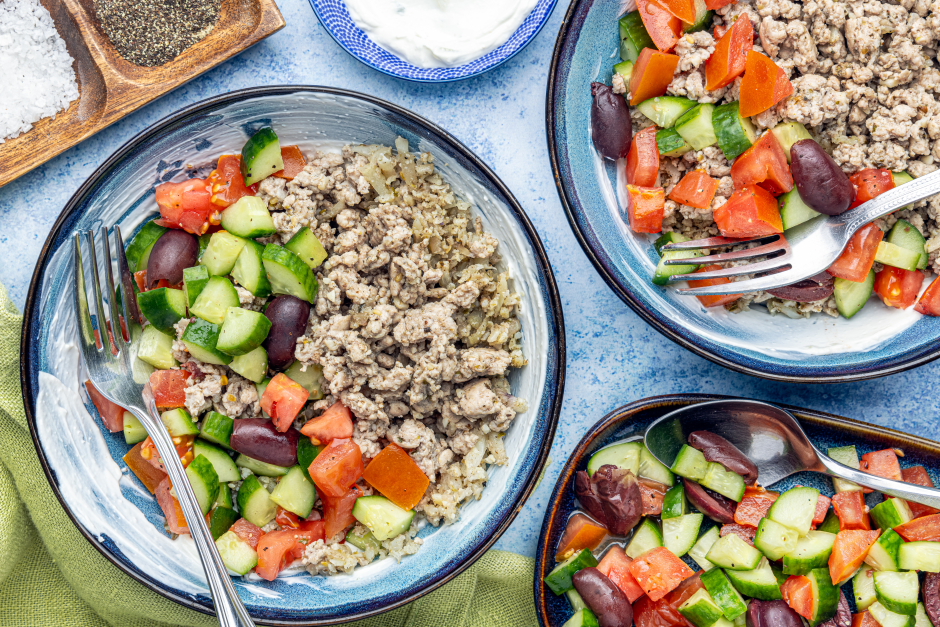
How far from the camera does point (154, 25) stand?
247 centimetres

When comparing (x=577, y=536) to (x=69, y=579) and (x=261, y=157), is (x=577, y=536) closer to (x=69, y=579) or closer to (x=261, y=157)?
(x=261, y=157)

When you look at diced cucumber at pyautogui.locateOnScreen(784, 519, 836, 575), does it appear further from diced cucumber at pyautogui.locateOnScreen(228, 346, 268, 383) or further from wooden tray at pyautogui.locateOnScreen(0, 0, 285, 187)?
wooden tray at pyautogui.locateOnScreen(0, 0, 285, 187)

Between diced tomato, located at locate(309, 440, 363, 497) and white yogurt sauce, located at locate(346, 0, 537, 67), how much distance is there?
149 centimetres

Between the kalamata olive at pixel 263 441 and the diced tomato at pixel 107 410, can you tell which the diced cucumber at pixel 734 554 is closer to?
the kalamata olive at pixel 263 441

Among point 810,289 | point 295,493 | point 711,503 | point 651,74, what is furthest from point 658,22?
point 295,493

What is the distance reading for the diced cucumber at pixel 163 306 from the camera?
2.10 meters

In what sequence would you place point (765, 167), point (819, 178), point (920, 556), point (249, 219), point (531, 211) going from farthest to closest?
1. point (531, 211)
2. point (920, 556)
3. point (249, 219)
4. point (765, 167)
5. point (819, 178)

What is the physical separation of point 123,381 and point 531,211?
1.62m

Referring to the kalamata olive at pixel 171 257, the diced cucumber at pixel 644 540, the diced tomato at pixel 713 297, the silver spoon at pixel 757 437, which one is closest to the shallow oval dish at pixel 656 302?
the diced tomato at pixel 713 297

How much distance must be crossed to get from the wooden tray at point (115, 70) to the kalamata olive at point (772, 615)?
9.26 ft

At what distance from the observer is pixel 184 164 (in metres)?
2.28

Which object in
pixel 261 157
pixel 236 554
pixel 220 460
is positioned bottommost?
pixel 236 554

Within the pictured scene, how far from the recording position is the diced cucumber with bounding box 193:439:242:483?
2225 millimetres

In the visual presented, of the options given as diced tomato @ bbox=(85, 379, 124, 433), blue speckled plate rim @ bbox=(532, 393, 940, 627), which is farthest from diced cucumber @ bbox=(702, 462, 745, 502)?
diced tomato @ bbox=(85, 379, 124, 433)
